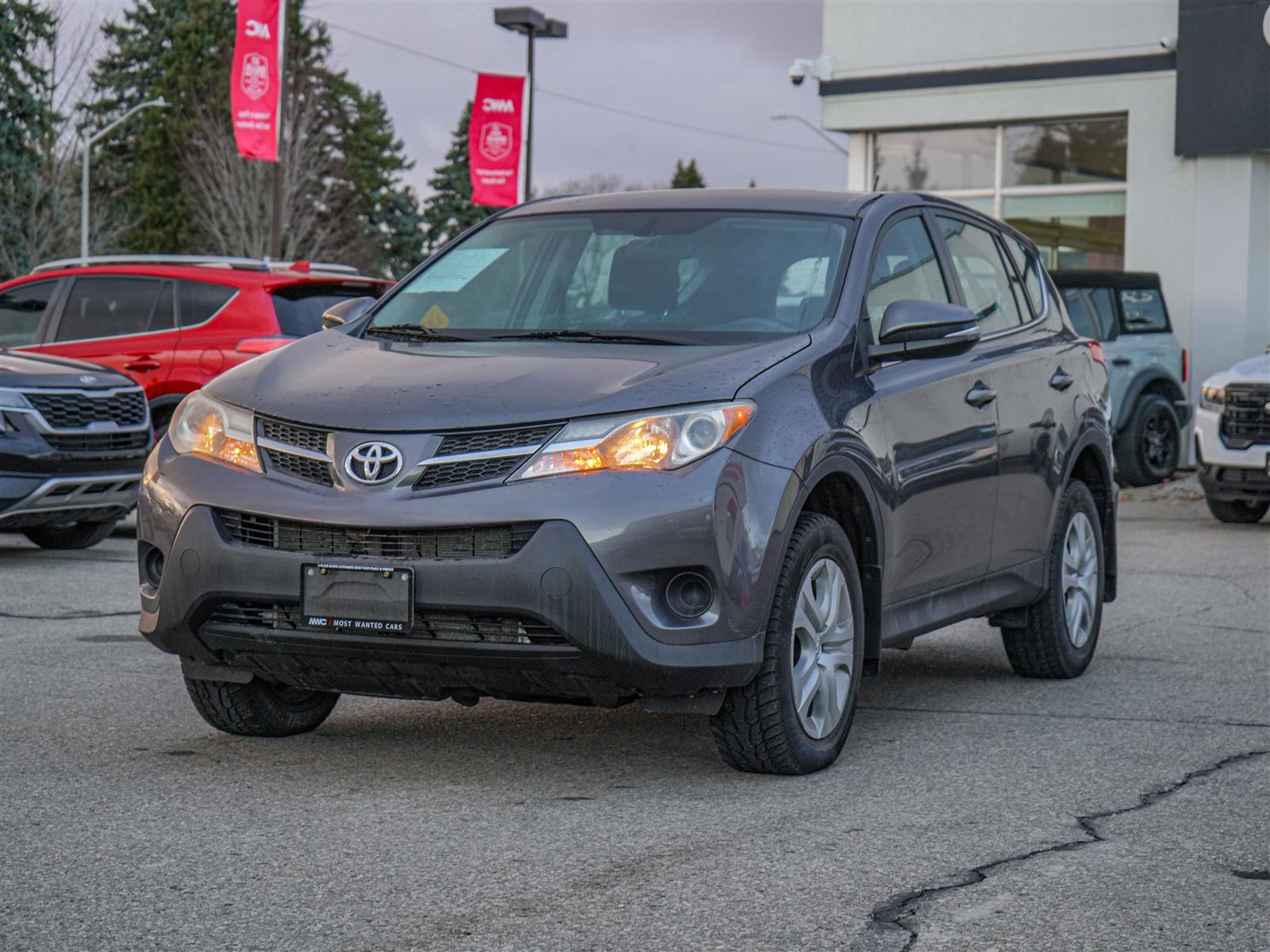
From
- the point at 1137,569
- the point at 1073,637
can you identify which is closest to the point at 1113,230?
the point at 1137,569

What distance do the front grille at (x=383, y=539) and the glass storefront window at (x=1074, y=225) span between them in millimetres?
16813

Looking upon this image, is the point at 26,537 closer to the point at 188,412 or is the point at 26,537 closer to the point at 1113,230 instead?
the point at 188,412

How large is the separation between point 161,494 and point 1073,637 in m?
3.75

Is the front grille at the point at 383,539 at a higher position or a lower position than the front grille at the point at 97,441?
lower

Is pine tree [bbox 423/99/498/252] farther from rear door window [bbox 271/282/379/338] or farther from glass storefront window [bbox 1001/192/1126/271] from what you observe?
rear door window [bbox 271/282/379/338]

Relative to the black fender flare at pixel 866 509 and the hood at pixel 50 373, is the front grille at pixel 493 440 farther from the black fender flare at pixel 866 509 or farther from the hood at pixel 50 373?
the hood at pixel 50 373

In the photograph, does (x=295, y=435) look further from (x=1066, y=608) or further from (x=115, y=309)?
(x=115, y=309)

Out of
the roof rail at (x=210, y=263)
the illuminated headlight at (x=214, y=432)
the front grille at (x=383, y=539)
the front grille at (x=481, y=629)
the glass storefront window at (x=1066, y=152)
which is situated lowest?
the front grille at (x=481, y=629)

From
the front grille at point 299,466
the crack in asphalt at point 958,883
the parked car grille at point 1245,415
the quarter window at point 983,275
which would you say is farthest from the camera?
the parked car grille at point 1245,415

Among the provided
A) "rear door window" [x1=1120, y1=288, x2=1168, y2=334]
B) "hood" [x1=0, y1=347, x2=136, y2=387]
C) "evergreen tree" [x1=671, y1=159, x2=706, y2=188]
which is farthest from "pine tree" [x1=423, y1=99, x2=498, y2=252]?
"hood" [x1=0, y1=347, x2=136, y2=387]

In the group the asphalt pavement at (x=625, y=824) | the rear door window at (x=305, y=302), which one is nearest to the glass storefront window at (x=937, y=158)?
the rear door window at (x=305, y=302)

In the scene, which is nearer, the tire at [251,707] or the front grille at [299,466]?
the front grille at [299,466]

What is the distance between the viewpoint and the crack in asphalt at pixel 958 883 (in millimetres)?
3760

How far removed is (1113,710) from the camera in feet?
21.5
